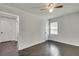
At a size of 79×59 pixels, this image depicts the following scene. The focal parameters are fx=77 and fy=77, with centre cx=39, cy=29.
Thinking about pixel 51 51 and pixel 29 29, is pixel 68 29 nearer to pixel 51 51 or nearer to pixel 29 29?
pixel 51 51

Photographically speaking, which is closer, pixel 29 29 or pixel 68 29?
pixel 29 29

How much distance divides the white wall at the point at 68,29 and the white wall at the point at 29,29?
2.97 ft

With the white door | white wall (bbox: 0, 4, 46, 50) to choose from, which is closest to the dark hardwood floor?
white wall (bbox: 0, 4, 46, 50)

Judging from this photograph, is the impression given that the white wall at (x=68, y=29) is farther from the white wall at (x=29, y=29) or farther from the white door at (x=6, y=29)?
the white door at (x=6, y=29)

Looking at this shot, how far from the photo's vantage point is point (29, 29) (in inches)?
154

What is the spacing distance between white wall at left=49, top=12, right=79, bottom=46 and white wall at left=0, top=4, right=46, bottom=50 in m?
0.90

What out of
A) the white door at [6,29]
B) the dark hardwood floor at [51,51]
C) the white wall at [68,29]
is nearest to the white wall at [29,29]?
the dark hardwood floor at [51,51]

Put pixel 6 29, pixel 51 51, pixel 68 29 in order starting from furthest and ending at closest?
pixel 68 29
pixel 51 51
pixel 6 29

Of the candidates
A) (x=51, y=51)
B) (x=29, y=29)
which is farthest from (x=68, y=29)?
(x=29, y=29)

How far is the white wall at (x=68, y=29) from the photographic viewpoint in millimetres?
3975

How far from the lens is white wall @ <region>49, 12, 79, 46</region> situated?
3975mm

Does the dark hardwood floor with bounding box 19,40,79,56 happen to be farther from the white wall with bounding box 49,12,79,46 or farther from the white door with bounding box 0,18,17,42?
the white door with bounding box 0,18,17,42

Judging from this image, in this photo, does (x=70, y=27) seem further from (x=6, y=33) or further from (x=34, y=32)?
(x=6, y=33)

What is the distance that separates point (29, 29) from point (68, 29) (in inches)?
85.5
